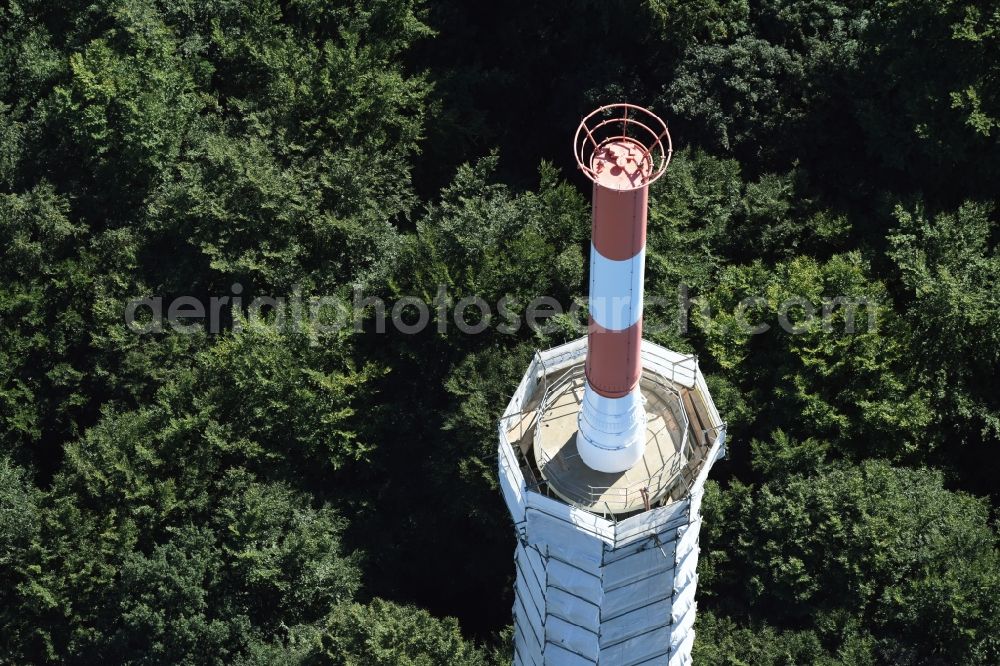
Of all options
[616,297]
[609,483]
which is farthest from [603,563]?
[616,297]

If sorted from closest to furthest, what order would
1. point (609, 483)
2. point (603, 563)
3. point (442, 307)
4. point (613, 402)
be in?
point (613, 402) < point (603, 563) < point (609, 483) < point (442, 307)

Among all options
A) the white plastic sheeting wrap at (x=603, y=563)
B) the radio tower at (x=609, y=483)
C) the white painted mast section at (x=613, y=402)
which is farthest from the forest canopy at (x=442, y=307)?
the white painted mast section at (x=613, y=402)

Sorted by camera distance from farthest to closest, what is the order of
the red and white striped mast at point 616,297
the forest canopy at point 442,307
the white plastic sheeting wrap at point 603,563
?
the forest canopy at point 442,307
the white plastic sheeting wrap at point 603,563
the red and white striped mast at point 616,297

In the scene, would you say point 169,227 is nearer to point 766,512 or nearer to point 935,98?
point 766,512

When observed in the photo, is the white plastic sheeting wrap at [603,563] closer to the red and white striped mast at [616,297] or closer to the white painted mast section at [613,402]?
the white painted mast section at [613,402]

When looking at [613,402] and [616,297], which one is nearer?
[616,297]

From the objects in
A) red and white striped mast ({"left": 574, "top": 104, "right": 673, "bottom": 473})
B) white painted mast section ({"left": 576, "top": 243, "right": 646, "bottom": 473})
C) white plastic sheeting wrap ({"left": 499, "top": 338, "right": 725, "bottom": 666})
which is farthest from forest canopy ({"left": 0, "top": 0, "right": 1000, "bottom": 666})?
red and white striped mast ({"left": 574, "top": 104, "right": 673, "bottom": 473})

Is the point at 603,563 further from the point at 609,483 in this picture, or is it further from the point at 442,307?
the point at 442,307

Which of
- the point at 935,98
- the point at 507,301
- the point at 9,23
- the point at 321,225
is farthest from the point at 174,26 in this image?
the point at 935,98
